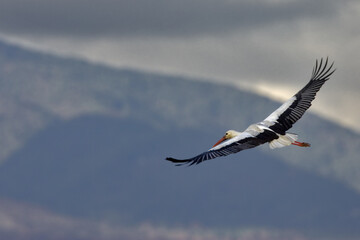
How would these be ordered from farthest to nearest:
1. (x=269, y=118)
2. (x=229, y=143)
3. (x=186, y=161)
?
(x=269, y=118)
(x=229, y=143)
(x=186, y=161)

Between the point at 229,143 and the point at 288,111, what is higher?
the point at 288,111

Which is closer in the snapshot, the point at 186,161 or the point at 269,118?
the point at 186,161

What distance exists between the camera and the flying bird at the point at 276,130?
39.2 meters

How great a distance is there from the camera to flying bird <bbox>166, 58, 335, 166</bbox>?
129 feet

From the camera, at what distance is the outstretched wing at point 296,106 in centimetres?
4353

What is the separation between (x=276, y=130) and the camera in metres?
42.7

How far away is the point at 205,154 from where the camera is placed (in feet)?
125

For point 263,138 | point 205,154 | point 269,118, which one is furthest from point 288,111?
point 205,154

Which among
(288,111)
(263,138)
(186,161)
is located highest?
(288,111)

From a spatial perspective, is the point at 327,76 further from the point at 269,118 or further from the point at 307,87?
the point at 269,118

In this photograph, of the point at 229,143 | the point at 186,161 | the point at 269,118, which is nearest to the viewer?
the point at 186,161

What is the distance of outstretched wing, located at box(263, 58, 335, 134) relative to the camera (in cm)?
4353

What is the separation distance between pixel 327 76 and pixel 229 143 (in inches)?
355

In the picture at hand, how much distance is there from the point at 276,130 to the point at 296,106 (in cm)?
296
